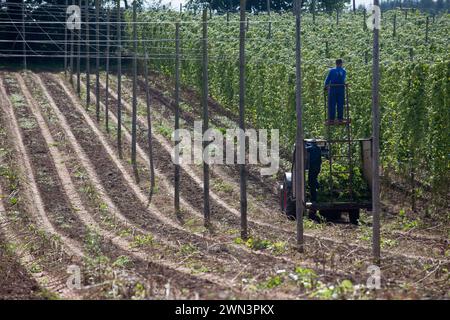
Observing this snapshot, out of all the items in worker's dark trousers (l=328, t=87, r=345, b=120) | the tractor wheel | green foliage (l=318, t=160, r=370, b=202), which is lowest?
the tractor wheel

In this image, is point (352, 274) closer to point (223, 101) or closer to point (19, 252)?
point (19, 252)

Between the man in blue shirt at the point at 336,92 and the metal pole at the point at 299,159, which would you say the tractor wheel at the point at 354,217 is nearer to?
the metal pole at the point at 299,159

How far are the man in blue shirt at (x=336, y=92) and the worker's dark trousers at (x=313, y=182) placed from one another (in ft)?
4.33

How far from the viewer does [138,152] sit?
37.4 m

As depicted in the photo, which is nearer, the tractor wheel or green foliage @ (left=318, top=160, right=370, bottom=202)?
green foliage @ (left=318, top=160, right=370, bottom=202)

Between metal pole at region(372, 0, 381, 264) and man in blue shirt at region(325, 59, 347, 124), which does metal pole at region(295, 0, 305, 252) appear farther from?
metal pole at region(372, 0, 381, 264)

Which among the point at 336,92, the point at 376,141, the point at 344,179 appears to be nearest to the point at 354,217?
the point at 344,179

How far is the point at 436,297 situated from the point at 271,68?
22417 mm

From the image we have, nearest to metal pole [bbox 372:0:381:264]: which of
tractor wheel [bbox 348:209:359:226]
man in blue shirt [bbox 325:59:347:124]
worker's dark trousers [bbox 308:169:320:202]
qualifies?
man in blue shirt [bbox 325:59:347:124]

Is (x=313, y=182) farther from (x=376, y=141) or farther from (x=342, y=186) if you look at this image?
(x=376, y=141)

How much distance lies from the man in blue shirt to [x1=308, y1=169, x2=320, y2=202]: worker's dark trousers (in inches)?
52.0

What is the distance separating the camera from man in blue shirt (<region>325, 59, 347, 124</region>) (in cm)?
2145

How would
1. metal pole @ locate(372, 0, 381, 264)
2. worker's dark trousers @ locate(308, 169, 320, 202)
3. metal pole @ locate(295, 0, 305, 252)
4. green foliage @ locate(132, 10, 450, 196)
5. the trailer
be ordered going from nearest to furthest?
metal pole @ locate(372, 0, 381, 264), metal pole @ locate(295, 0, 305, 252), the trailer, worker's dark trousers @ locate(308, 169, 320, 202), green foliage @ locate(132, 10, 450, 196)

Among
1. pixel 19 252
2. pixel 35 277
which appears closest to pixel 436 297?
pixel 35 277
